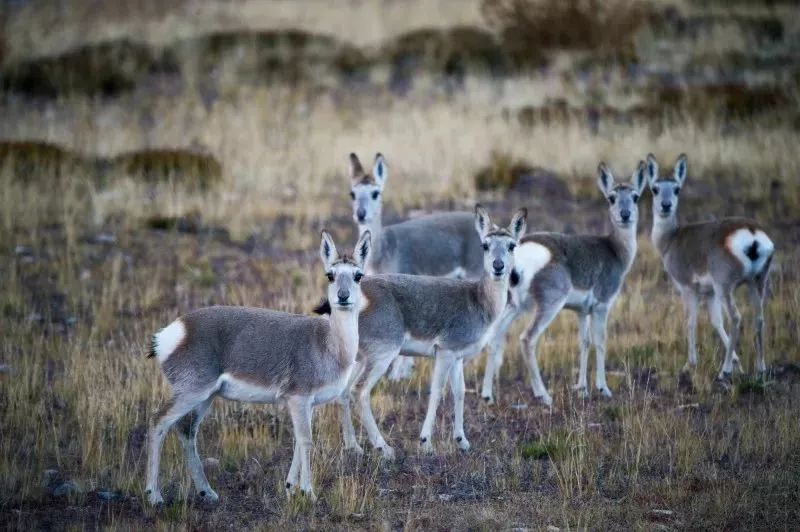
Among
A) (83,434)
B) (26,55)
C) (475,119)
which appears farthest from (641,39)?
(83,434)

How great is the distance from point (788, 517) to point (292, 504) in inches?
156

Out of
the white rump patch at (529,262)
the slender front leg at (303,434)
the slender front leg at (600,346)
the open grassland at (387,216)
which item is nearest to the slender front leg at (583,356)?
the slender front leg at (600,346)

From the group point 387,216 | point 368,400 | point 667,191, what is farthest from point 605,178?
point 387,216

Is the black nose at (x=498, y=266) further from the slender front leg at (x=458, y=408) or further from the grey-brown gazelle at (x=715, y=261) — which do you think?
the grey-brown gazelle at (x=715, y=261)

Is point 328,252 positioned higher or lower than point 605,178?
lower

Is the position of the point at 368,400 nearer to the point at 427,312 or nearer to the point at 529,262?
the point at 427,312

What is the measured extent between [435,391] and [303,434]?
2.11m

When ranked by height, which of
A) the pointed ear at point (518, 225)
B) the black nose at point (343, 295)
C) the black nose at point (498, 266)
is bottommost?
the black nose at point (343, 295)

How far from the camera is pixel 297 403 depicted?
987 centimetres

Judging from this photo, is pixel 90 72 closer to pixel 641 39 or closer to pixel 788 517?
pixel 641 39

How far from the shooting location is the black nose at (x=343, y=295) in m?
9.99

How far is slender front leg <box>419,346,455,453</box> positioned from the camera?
11.4 m

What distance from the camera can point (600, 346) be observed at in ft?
44.9

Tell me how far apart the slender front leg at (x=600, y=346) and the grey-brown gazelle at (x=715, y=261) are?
1105 mm
